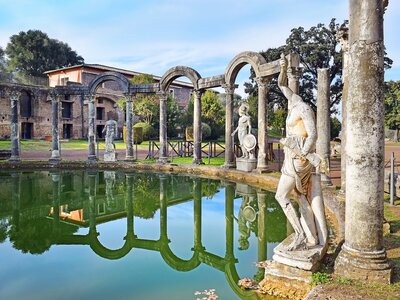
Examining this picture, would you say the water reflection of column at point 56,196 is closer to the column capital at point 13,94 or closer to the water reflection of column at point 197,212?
the water reflection of column at point 197,212

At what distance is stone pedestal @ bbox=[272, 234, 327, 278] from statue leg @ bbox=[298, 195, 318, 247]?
0.11 meters

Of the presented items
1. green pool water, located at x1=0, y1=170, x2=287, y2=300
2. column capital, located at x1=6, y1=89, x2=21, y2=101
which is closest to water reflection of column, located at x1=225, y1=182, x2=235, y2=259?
green pool water, located at x1=0, y1=170, x2=287, y2=300

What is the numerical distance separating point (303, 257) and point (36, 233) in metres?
5.66

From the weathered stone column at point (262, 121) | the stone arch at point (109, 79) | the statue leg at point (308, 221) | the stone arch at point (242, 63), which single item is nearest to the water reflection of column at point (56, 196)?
the stone arch at point (109, 79)

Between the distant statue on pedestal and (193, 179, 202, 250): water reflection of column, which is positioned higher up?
the distant statue on pedestal

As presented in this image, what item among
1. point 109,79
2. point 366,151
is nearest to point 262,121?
point 109,79

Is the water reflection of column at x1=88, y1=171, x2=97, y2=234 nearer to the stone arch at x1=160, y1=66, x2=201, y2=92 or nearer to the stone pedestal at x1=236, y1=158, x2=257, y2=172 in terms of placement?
the stone arch at x1=160, y1=66, x2=201, y2=92

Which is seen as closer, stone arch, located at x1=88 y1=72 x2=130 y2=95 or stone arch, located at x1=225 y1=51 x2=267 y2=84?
stone arch, located at x1=225 y1=51 x2=267 y2=84

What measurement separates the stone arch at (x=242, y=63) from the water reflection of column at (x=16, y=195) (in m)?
9.14

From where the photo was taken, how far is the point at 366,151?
4203 mm

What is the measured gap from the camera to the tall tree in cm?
3350

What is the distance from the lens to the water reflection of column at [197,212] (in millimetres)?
7016

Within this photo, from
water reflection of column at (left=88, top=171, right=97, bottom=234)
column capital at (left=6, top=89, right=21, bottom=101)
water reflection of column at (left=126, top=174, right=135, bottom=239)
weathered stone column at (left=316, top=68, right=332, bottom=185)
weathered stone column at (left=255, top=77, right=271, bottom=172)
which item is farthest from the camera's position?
column capital at (left=6, top=89, right=21, bottom=101)

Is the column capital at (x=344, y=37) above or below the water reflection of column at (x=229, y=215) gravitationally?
above
